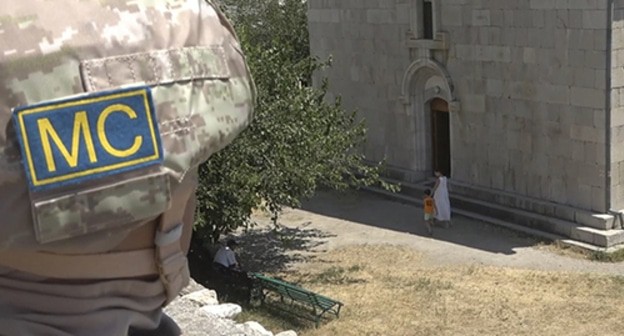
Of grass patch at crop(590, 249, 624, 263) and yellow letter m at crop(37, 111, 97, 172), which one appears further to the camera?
grass patch at crop(590, 249, 624, 263)

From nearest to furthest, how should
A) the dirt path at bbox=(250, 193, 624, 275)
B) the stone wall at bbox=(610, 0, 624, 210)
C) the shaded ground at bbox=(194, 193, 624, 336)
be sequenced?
the shaded ground at bbox=(194, 193, 624, 336) → the dirt path at bbox=(250, 193, 624, 275) → the stone wall at bbox=(610, 0, 624, 210)

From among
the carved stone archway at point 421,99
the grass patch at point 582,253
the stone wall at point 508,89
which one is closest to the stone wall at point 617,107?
the stone wall at point 508,89

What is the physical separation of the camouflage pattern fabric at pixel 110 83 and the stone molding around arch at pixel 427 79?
1614 centimetres

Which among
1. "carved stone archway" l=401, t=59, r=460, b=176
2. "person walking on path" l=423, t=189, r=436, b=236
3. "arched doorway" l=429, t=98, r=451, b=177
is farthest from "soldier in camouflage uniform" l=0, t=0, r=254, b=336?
"arched doorway" l=429, t=98, r=451, b=177

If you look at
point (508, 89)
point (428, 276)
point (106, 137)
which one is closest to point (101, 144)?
point (106, 137)

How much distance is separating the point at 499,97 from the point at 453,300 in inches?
218

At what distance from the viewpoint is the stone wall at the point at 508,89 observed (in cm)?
1516

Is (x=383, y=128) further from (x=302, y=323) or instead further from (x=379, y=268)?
(x=302, y=323)

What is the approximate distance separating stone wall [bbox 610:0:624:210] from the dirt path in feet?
5.42

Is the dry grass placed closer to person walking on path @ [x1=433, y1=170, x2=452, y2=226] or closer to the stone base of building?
the stone base of building

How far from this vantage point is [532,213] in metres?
16.1

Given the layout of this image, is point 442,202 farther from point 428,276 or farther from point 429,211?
point 428,276

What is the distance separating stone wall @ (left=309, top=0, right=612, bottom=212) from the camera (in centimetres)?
1516

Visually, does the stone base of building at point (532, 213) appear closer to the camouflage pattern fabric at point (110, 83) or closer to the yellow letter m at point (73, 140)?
the camouflage pattern fabric at point (110, 83)
